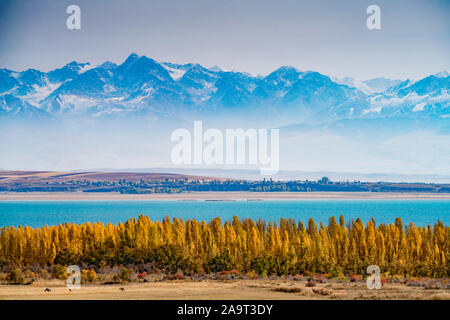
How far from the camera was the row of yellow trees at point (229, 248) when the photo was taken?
Result: 34.7 metres

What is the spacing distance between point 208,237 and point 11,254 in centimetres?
1168

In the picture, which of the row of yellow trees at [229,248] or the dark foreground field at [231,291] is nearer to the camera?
the dark foreground field at [231,291]

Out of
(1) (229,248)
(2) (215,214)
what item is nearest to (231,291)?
(1) (229,248)

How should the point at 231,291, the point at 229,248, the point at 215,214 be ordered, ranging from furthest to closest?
the point at 215,214 → the point at 229,248 → the point at 231,291

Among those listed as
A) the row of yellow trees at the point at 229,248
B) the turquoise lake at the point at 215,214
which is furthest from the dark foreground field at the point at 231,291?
the turquoise lake at the point at 215,214

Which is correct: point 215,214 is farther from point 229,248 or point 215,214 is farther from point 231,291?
point 231,291

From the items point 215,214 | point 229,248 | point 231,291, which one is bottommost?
point 215,214

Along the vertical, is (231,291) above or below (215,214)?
above

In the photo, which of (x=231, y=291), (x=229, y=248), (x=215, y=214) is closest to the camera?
(x=231, y=291)

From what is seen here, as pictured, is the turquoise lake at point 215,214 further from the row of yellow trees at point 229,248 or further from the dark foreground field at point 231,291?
the dark foreground field at point 231,291

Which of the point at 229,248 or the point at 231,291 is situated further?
the point at 229,248

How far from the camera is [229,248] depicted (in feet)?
121
